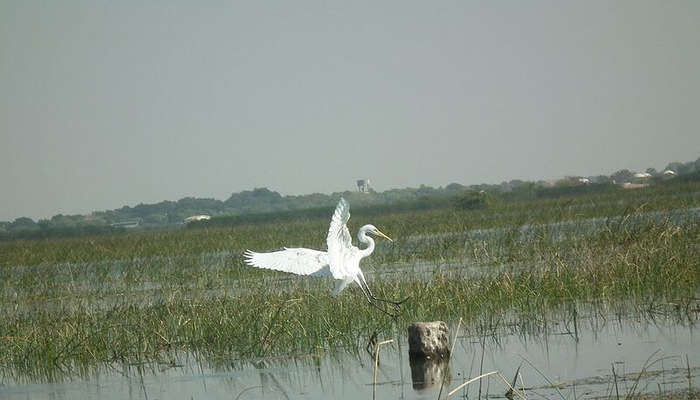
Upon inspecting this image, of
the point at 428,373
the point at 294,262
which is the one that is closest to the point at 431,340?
the point at 428,373

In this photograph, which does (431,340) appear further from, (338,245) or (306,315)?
(338,245)

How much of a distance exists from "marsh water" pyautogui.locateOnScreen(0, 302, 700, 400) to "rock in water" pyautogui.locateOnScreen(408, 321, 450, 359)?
11 centimetres

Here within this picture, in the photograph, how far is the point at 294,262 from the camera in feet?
40.8

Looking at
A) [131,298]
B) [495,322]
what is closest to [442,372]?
[495,322]

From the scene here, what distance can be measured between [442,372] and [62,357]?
4262 millimetres

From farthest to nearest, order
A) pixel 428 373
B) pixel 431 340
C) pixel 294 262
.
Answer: pixel 294 262, pixel 431 340, pixel 428 373

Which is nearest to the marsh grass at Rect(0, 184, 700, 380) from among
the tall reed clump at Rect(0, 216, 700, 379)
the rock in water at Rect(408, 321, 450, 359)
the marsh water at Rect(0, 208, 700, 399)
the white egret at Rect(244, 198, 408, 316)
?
the tall reed clump at Rect(0, 216, 700, 379)

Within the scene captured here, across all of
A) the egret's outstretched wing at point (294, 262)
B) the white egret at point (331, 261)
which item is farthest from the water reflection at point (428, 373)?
the egret's outstretched wing at point (294, 262)

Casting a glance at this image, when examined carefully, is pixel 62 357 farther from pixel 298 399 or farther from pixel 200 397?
pixel 298 399

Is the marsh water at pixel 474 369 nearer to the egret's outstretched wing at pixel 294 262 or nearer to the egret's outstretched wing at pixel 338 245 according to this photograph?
the egret's outstretched wing at pixel 338 245

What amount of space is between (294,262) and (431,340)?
3171mm

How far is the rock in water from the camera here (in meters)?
9.63

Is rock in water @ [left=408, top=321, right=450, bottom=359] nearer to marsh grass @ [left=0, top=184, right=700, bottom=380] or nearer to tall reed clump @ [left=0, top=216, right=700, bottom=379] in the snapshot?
marsh grass @ [left=0, top=184, right=700, bottom=380]

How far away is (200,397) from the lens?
942cm
